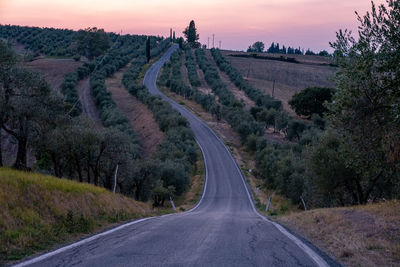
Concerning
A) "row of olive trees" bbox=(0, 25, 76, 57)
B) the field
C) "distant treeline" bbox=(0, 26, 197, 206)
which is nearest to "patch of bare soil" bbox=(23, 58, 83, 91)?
"row of olive trees" bbox=(0, 25, 76, 57)

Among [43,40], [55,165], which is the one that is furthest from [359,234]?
[43,40]

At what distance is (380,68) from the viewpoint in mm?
9766

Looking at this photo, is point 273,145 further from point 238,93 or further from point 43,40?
point 43,40

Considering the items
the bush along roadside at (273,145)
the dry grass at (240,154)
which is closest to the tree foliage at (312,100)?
the bush along roadside at (273,145)

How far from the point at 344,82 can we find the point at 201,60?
463 ft

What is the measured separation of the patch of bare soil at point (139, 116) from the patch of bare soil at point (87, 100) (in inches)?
216

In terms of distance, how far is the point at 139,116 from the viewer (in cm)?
7588

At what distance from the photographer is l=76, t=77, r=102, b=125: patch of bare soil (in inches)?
2673

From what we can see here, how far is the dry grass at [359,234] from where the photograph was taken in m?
6.77

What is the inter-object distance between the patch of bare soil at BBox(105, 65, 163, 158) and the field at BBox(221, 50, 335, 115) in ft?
131

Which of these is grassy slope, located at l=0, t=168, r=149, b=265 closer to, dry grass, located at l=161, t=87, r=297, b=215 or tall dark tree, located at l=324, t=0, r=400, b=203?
tall dark tree, located at l=324, t=0, r=400, b=203

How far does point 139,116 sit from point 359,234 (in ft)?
227

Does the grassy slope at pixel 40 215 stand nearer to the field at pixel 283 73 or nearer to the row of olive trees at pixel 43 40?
the field at pixel 283 73

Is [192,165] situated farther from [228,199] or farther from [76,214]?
[76,214]
